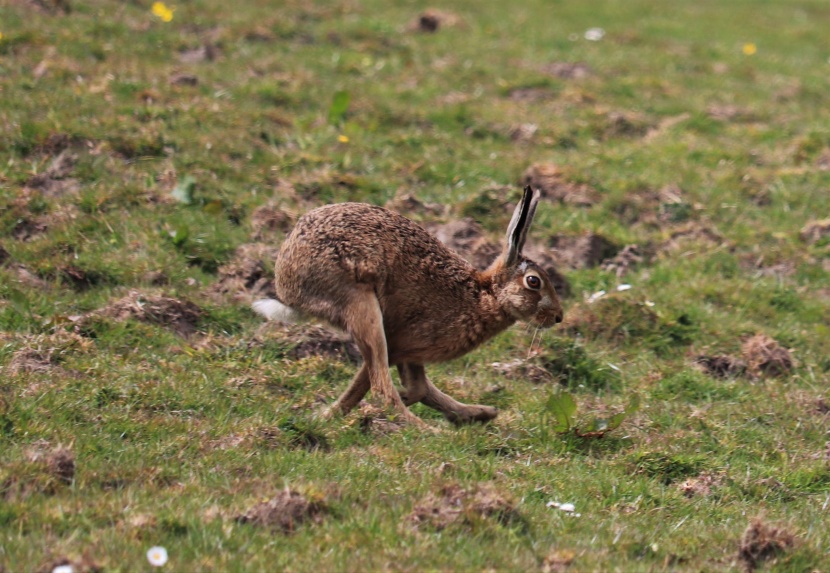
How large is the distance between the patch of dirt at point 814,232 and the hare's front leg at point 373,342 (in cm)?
511

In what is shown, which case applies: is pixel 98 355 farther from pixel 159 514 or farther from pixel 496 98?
pixel 496 98

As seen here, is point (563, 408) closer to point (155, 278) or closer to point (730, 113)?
point (155, 278)

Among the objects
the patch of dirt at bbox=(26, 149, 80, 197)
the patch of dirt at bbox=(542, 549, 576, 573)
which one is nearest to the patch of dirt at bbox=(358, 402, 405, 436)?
the patch of dirt at bbox=(542, 549, 576, 573)

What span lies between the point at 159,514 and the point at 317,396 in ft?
7.35

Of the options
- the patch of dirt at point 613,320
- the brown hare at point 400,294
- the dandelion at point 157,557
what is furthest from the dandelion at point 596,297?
the dandelion at point 157,557

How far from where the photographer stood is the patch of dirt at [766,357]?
8.34 meters

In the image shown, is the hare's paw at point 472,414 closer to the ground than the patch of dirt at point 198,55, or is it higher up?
closer to the ground

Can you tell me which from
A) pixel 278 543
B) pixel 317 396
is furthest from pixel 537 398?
pixel 278 543

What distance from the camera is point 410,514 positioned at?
5223mm

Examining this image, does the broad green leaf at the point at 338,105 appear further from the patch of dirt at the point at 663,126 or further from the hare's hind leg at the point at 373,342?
the hare's hind leg at the point at 373,342

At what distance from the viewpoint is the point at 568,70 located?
14.3m

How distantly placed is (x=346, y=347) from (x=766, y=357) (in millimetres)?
2955

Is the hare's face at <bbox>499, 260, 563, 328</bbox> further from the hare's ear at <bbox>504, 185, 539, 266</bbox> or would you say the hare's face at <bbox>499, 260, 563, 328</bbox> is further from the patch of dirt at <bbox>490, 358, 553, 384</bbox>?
the patch of dirt at <bbox>490, 358, 553, 384</bbox>

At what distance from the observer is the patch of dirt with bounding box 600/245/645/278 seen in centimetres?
965
